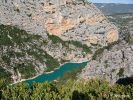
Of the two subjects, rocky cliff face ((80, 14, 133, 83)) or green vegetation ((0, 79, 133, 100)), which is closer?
green vegetation ((0, 79, 133, 100))

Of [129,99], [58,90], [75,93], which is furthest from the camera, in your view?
[58,90]

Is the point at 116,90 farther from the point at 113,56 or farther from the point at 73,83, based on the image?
the point at 113,56

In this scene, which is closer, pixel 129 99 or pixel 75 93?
pixel 129 99

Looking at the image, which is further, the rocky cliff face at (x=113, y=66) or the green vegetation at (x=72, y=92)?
the rocky cliff face at (x=113, y=66)

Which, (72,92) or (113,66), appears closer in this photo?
(72,92)

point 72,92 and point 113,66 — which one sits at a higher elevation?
point 113,66

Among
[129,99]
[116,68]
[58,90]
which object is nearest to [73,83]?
[58,90]

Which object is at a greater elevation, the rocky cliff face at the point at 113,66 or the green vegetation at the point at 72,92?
the rocky cliff face at the point at 113,66

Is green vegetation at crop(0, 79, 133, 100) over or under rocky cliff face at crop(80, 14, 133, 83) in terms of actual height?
under
